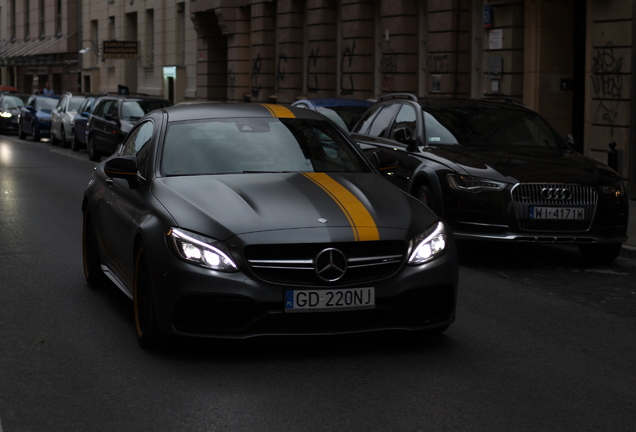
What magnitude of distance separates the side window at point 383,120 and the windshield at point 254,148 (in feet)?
16.2

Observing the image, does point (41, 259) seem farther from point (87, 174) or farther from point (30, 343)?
point (87, 174)

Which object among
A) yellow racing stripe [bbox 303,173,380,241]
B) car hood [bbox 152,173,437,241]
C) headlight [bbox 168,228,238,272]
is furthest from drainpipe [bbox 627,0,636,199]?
headlight [bbox 168,228,238,272]

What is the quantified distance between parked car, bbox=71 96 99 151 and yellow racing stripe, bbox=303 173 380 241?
79.0ft

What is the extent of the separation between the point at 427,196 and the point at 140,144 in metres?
3.77

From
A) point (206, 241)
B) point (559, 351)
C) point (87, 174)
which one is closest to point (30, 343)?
point (206, 241)

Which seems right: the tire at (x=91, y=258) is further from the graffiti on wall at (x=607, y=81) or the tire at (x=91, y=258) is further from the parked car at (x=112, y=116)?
the parked car at (x=112, y=116)

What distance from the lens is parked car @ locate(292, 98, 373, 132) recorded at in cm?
1589

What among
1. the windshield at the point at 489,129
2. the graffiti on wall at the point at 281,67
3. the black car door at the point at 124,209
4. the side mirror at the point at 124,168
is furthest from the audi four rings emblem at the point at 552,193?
Answer: the graffiti on wall at the point at 281,67

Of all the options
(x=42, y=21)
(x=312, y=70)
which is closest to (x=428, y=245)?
(x=312, y=70)

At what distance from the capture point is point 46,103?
127ft

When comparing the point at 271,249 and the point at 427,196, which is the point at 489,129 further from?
the point at 271,249

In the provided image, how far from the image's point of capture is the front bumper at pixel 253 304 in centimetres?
577

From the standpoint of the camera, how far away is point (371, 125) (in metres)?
13.0

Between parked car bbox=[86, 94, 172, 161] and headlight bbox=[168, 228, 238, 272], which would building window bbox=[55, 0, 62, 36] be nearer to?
parked car bbox=[86, 94, 172, 161]
